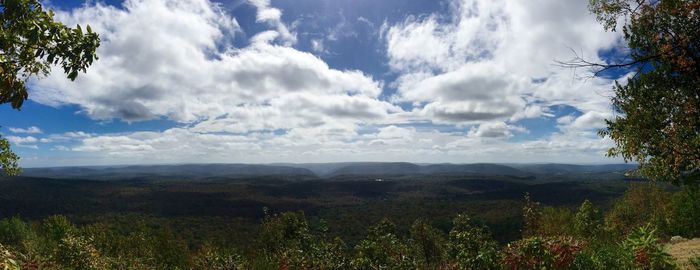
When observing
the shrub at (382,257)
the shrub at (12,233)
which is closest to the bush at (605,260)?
the shrub at (382,257)

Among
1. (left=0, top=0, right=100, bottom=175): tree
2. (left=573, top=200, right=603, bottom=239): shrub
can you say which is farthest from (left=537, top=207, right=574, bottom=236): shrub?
(left=0, top=0, right=100, bottom=175): tree

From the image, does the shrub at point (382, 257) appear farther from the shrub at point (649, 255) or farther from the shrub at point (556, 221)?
the shrub at point (556, 221)

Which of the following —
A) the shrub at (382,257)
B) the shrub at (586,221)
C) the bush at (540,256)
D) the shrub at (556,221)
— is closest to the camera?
the bush at (540,256)

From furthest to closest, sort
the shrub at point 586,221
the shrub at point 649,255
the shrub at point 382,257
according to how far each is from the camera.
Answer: the shrub at point 586,221, the shrub at point 382,257, the shrub at point 649,255

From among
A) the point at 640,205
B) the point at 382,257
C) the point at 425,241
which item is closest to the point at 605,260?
the point at 382,257

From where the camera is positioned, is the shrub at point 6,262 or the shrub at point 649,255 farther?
the shrub at point 649,255

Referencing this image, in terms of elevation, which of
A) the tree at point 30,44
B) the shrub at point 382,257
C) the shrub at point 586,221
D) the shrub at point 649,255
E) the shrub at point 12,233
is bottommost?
the shrub at point 12,233

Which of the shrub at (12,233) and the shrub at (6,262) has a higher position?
the shrub at (6,262)

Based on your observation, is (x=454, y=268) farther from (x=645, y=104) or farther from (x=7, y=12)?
(x=7, y=12)

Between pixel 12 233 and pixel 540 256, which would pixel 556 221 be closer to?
pixel 540 256

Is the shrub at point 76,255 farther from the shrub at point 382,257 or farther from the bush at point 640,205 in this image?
the bush at point 640,205

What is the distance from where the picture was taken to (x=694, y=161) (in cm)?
1199

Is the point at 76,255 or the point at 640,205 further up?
the point at 76,255

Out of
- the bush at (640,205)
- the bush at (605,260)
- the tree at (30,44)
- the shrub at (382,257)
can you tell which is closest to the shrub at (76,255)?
the shrub at (382,257)
